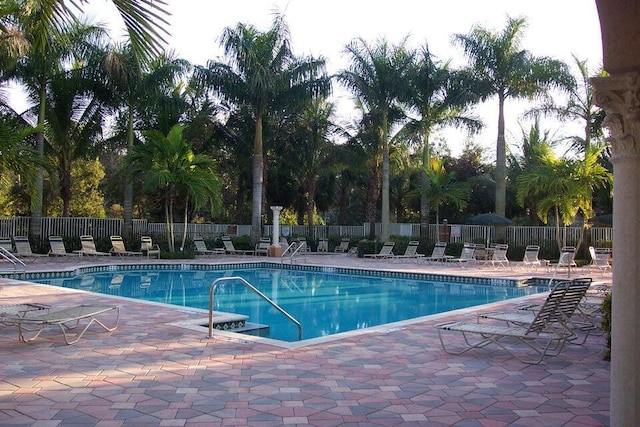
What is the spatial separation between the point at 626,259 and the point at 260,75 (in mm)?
21161

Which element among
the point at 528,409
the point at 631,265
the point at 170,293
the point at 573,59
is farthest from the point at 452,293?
the point at 573,59

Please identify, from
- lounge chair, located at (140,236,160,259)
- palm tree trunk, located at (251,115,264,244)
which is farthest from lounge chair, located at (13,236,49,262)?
palm tree trunk, located at (251,115,264,244)

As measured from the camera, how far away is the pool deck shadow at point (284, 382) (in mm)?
4047

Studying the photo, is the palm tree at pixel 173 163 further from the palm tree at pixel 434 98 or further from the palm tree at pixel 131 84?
the palm tree at pixel 434 98

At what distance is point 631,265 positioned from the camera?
320cm

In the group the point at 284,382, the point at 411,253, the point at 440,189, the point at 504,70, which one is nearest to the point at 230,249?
the point at 411,253

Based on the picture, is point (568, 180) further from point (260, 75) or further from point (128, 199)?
point (128, 199)

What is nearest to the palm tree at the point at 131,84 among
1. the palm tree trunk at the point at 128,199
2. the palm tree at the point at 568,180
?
the palm tree trunk at the point at 128,199

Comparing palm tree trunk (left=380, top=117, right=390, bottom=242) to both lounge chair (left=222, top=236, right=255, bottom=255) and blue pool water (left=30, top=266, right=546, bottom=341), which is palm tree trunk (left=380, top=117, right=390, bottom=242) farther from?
blue pool water (left=30, top=266, right=546, bottom=341)

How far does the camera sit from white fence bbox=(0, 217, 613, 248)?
22.5 meters

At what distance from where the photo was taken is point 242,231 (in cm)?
2905

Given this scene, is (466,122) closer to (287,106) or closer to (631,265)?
(287,106)

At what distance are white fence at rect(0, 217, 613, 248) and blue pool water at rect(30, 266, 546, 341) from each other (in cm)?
612

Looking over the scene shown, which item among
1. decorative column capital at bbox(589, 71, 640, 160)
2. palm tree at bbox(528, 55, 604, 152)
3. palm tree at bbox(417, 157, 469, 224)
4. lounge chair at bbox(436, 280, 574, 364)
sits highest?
palm tree at bbox(528, 55, 604, 152)
